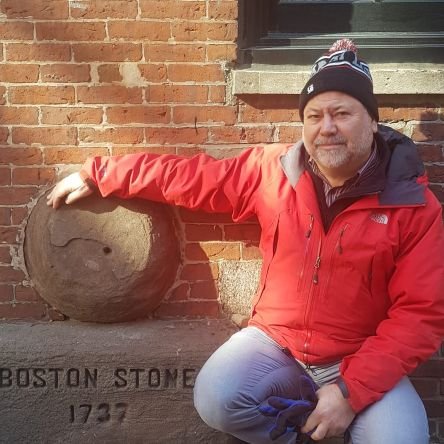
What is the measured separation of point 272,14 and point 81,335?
188 cm

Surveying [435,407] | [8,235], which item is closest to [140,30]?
[8,235]

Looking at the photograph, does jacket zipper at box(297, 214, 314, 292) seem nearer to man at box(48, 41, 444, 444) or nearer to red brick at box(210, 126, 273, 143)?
man at box(48, 41, 444, 444)

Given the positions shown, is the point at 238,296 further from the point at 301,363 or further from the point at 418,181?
the point at 418,181

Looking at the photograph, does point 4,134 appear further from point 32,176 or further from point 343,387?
point 343,387

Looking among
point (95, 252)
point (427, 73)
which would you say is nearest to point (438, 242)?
point (427, 73)

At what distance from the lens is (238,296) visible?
3.40 meters

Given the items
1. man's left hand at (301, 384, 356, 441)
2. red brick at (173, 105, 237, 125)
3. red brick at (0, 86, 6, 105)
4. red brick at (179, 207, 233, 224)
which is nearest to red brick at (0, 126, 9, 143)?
red brick at (0, 86, 6, 105)

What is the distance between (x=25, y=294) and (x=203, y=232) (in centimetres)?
98

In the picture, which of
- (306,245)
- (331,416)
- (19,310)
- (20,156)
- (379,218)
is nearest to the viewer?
(331,416)

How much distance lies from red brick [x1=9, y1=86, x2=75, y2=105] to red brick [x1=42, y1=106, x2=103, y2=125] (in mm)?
39

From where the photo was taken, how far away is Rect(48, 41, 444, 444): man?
2471mm

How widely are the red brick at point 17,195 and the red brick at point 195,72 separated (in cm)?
91

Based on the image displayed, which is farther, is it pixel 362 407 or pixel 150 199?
pixel 150 199

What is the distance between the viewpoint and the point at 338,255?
263 centimetres
